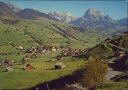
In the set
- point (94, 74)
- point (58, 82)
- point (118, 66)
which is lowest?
→ point (58, 82)

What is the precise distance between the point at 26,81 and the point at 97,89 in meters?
90.5

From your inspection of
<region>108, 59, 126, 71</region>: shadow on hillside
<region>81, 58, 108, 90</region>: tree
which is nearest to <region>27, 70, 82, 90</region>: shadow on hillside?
<region>108, 59, 126, 71</region>: shadow on hillside

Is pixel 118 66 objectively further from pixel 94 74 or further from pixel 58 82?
pixel 94 74

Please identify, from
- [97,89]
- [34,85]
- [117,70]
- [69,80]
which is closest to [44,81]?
[34,85]

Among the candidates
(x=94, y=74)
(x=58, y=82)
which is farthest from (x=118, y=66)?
(x=94, y=74)

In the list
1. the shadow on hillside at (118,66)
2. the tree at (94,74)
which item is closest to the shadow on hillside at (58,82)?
the shadow on hillside at (118,66)

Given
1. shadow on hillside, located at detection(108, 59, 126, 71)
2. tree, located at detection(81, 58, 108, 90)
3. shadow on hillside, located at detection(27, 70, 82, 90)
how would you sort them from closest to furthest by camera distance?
tree, located at detection(81, 58, 108, 90)
shadow on hillside, located at detection(27, 70, 82, 90)
shadow on hillside, located at detection(108, 59, 126, 71)

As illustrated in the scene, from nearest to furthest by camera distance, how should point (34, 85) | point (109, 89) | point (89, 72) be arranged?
point (109, 89) → point (89, 72) → point (34, 85)

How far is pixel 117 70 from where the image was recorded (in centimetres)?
16188

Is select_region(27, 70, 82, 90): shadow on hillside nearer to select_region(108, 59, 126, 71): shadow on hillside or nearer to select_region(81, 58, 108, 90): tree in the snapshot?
select_region(108, 59, 126, 71): shadow on hillside

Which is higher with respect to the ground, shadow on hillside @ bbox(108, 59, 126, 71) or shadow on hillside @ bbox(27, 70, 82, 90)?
shadow on hillside @ bbox(108, 59, 126, 71)

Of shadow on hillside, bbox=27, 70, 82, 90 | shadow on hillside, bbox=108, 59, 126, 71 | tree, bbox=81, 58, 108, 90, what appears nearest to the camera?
tree, bbox=81, 58, 108, 90

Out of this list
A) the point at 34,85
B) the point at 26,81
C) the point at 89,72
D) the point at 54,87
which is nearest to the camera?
the point at 89,72

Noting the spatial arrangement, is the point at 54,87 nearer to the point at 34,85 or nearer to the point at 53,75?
the point at 34,85
